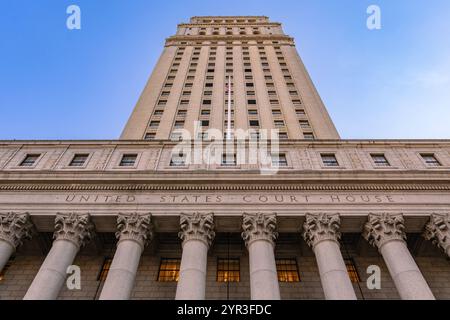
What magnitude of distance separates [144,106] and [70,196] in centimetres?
2317

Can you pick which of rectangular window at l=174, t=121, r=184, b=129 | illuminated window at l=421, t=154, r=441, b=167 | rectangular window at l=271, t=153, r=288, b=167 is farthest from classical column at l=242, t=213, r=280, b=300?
rectangular window at l=174, t=121, r=184, b=129

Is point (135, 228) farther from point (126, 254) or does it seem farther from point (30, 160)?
point (30, 160)

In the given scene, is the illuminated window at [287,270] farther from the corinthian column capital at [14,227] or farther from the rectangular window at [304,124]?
the rectangular window at [304,124]

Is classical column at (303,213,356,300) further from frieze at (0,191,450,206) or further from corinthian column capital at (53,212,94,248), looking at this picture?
corinthian column capital at (53,212,94,248)

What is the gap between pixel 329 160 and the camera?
25.4 metres

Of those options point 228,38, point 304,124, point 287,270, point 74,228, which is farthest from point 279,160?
point 228,38

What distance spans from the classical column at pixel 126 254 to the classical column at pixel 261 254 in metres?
5.70

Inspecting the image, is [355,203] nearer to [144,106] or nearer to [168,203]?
[168,203]

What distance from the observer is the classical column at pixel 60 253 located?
671 inches

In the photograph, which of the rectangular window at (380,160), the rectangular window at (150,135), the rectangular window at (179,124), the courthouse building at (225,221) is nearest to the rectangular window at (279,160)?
the courthouse building at (225,221)

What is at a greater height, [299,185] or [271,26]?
[271,26]

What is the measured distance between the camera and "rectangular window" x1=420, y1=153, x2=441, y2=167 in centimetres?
2496
